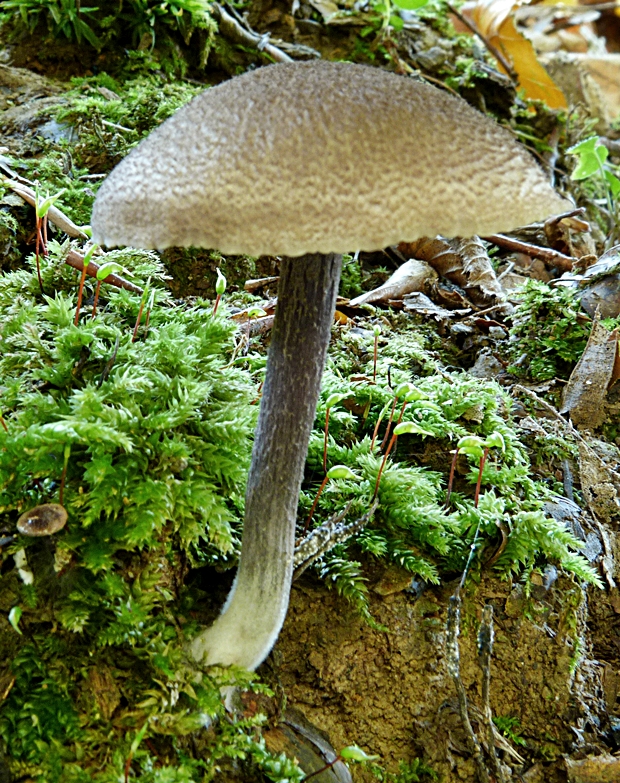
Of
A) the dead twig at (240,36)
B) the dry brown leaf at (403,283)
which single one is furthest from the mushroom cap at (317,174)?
the dead twig at (240,36)

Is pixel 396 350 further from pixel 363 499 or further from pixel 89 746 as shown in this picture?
pixel 89 746

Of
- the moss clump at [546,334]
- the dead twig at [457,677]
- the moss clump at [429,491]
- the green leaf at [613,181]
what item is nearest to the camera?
the dead twig at [457,677]

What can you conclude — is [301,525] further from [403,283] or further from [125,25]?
[125,25]

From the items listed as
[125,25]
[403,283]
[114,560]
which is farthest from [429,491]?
[125,25]

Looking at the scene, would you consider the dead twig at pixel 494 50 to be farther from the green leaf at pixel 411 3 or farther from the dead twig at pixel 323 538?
the dead twig at pixel 323 538

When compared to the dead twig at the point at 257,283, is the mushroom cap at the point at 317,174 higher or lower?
higher

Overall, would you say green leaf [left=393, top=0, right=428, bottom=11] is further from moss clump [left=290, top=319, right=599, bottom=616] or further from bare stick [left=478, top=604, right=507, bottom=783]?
bare stick [left=478, top=604, right=507, bottom=783]

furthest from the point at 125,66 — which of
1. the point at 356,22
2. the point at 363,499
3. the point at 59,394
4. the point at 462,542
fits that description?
the point at 462,542
